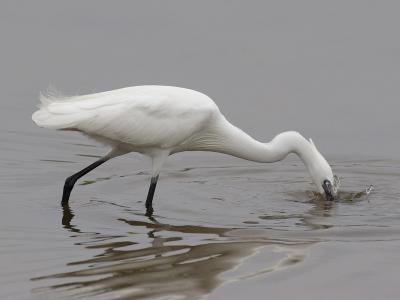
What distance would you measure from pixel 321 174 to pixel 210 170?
2170 millimetres

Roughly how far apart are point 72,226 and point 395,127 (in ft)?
23.4

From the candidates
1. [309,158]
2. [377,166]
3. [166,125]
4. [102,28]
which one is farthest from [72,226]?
[102,28]

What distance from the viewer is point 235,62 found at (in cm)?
2047

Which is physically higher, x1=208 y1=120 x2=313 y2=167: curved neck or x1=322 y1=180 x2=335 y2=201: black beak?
x1=208 y1=120 x2=313 y2=167: curved neck

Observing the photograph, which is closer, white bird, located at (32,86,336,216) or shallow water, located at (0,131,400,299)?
shallow water, located at (0,131,400,299)

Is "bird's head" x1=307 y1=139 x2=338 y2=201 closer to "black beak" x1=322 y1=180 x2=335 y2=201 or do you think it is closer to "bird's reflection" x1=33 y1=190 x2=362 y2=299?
"black beak" x1=322 y1=180 x2=335 y2=201

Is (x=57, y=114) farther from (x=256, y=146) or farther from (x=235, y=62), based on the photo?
(x=235, y=62)

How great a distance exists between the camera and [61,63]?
2003cm

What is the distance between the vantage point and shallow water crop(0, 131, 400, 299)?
1004cm

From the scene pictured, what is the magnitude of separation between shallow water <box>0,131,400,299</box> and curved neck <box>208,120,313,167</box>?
598 mm

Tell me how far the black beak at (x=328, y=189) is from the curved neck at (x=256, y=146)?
490mm

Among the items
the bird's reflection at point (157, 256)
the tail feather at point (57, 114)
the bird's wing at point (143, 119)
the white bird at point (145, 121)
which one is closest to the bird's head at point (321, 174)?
the bird's reflection at point (157, 256)

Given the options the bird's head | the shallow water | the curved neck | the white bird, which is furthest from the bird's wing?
the bird's head

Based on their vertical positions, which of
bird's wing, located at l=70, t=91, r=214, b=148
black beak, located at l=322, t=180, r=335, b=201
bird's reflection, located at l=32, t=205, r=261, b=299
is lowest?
bird's reflection, located at l=32, t=205, r=261, b=299
